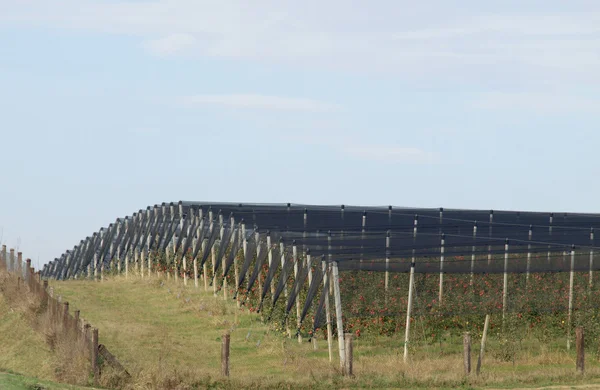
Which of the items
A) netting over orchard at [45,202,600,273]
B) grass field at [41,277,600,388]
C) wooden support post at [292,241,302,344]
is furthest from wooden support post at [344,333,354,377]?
wooden support post at [292,241,302,344]

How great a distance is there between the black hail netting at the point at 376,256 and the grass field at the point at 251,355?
44.2 inches

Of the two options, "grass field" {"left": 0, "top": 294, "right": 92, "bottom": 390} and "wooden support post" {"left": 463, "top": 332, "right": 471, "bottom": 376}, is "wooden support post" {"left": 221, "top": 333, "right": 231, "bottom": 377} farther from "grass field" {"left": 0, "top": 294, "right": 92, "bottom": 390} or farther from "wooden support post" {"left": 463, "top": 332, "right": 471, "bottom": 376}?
"wooden support post" {"left": 463, "top": 332, "right": 471, "bottom": 376}

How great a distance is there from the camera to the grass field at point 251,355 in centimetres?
2002

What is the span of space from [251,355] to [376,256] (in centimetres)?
441

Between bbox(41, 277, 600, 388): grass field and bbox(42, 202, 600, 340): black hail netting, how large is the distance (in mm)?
1122

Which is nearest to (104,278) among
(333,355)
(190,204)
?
(190,204)

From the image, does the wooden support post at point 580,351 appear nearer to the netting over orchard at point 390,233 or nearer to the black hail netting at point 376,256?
the black hail netting at point 376,256

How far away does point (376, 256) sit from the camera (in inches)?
985

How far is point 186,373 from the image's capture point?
63.7 feet

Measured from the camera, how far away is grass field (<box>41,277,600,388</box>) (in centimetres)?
2002

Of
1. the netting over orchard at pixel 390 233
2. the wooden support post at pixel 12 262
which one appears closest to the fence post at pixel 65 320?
the netting over orchard at pixel 390 233

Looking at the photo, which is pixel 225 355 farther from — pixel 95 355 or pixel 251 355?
pixel 251 355

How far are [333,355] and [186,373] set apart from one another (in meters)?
5.62

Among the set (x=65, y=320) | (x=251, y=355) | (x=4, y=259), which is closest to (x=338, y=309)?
(x=251, y=355)
